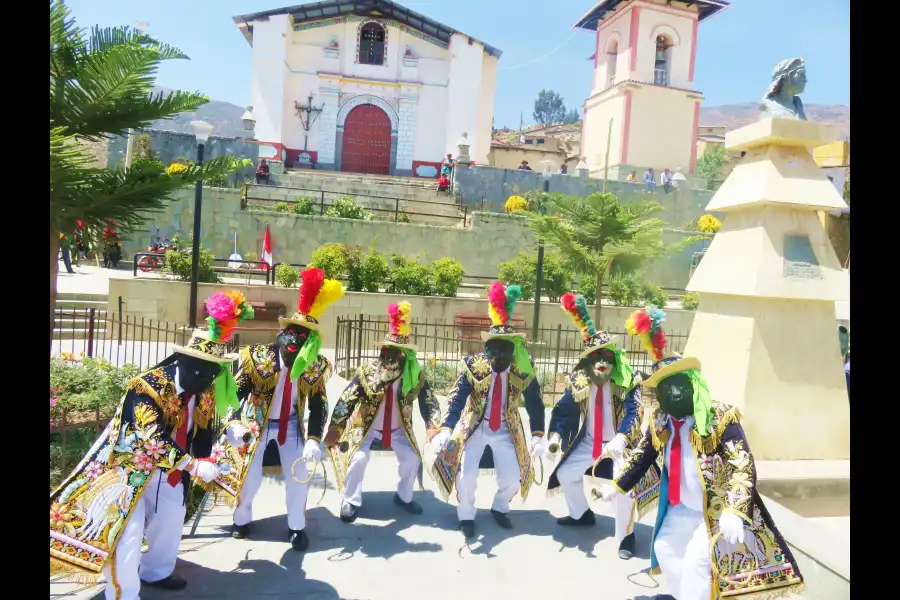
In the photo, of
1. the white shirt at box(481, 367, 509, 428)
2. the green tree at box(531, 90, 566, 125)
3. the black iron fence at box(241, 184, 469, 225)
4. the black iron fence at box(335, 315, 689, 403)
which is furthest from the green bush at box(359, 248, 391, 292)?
the green tree at box(531, 90, 566, 125)

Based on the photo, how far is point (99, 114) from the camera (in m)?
3.13

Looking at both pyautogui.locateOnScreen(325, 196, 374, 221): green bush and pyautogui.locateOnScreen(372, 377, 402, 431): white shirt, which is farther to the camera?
pyautogui.locateOnScreen(325, 196, 374, 221): green bush

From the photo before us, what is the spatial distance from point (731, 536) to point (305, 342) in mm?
3135

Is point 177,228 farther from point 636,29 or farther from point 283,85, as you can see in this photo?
point 636,29

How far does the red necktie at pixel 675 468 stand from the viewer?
388cm

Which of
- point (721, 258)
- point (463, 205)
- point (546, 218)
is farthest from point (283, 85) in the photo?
point (721, 258)

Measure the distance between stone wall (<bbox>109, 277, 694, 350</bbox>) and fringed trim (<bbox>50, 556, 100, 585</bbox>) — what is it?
9.27 meters

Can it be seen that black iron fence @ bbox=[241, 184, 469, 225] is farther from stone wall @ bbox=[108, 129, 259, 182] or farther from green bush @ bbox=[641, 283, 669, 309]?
green bush @ bbox=[641, 283, 669, 309]

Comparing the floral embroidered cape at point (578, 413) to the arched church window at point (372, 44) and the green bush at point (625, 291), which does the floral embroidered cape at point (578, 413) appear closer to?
the green bush at point (625, 291)

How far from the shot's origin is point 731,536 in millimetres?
3471

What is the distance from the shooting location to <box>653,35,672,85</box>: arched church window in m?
29.3

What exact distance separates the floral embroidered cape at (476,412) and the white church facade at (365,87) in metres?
24.0
